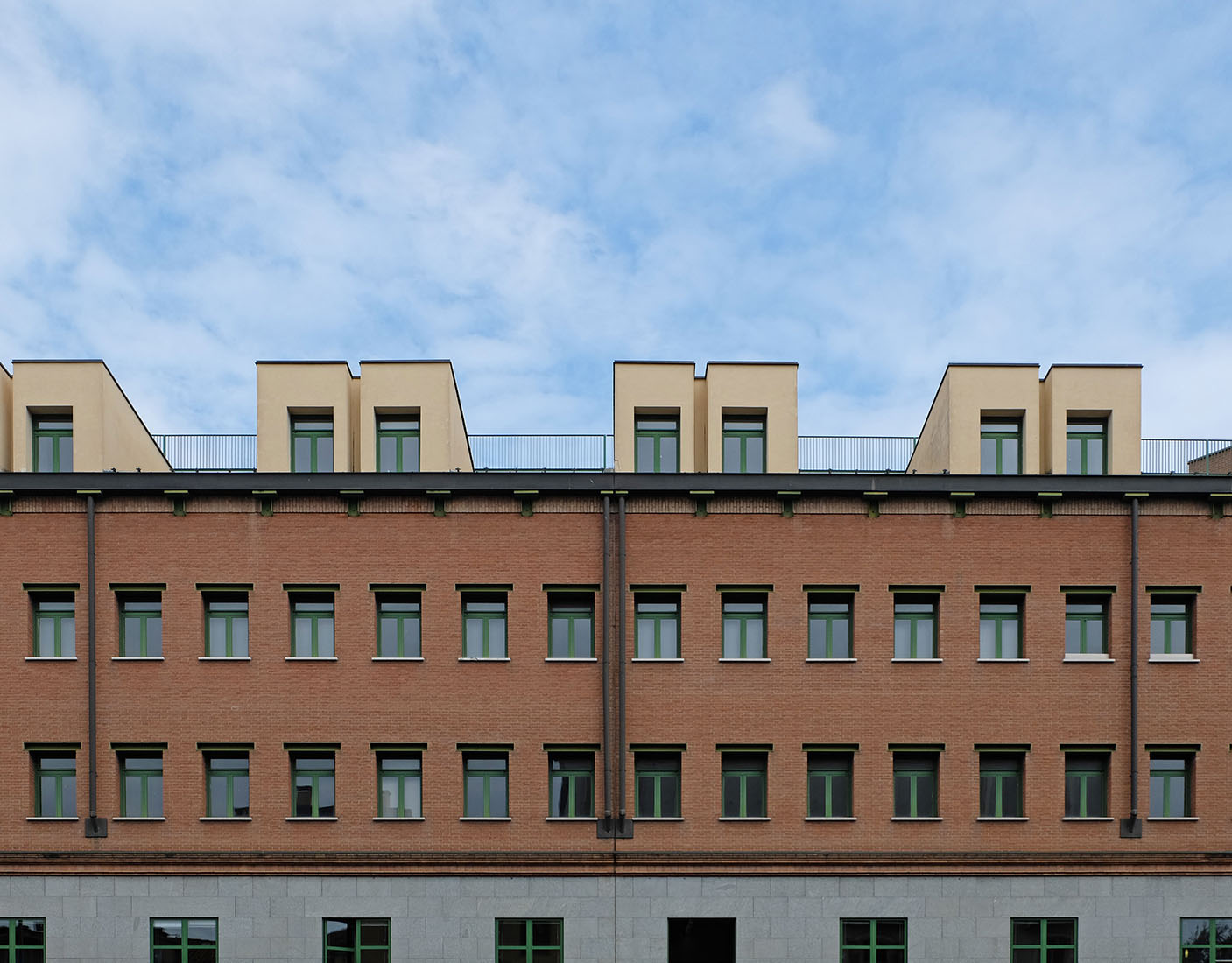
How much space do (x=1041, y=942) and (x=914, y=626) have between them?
8.36m

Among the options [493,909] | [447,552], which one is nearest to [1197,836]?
[493,909]

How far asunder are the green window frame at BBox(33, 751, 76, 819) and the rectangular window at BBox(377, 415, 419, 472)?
10.7 m

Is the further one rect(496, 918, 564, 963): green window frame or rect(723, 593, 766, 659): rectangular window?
rect(723, 593, 766, 659): rectangular window

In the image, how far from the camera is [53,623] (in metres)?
20.6

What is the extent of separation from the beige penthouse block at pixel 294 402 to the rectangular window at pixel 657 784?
11.4 metres

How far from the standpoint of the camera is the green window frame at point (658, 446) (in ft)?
73.8

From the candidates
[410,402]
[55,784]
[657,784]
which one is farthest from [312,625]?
[657,784]

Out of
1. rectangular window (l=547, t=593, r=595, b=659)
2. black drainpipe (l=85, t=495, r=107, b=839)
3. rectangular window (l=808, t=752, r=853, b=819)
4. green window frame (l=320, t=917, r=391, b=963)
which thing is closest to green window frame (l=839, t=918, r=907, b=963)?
rectangular window (l=808, t=752, r=853, b=819)

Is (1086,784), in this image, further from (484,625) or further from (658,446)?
(484,625)

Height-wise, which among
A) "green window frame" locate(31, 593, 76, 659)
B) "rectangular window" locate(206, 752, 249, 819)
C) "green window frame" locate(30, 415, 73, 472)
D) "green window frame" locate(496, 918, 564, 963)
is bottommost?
"green window frame" locate(496, 918, 564, 963)

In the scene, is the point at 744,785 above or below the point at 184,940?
above

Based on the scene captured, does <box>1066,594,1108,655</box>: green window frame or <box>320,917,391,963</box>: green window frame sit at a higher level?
<box>1066,594,1108,655</box>: green window frame

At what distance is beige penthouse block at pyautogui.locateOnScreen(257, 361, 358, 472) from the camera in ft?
72.1

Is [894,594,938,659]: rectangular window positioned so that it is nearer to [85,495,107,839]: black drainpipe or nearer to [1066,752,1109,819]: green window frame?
[1066,752,1109,819]: green window frame
